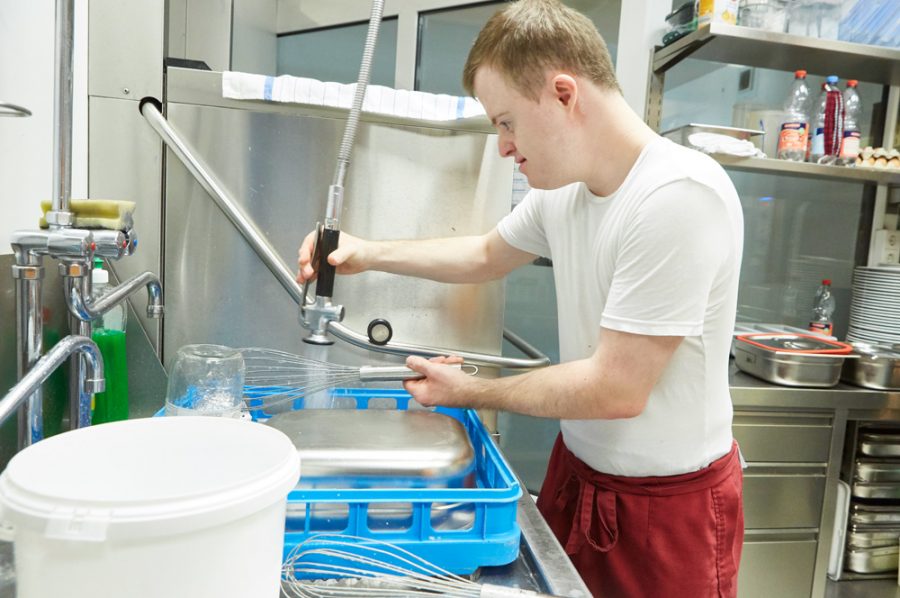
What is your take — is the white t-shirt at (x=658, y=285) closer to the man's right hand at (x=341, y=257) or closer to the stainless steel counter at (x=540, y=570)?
the stainless steel counter at (x=540, y=570)

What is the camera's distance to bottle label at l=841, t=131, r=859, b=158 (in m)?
2.05

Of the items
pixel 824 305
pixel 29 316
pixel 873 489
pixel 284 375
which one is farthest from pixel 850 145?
pixel 29 316

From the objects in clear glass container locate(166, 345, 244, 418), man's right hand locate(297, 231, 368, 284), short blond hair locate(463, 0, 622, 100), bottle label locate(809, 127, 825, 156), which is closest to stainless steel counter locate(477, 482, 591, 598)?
clear glass container locate(166, 345, 244, 418)

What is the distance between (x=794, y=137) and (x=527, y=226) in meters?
1.33

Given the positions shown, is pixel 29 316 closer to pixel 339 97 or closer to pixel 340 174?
pixel 340 174

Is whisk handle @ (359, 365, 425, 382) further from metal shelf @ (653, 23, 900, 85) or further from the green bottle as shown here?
metal shelf @ (653, 23, 900, 85)

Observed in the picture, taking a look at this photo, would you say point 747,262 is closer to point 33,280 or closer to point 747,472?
point 747,472

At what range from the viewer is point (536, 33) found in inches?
36.8

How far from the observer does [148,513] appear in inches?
14.8

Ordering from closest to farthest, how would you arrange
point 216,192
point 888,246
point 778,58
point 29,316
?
point 29,316 → point 216,192 → point 778,58 → point 888,246

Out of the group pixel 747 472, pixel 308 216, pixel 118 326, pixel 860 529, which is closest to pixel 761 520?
pixel 747 472

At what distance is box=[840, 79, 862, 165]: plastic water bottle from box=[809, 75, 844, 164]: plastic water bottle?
2 cm

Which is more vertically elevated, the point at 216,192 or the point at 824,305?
the point at 216,192

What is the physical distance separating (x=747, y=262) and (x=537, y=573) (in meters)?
2.09
